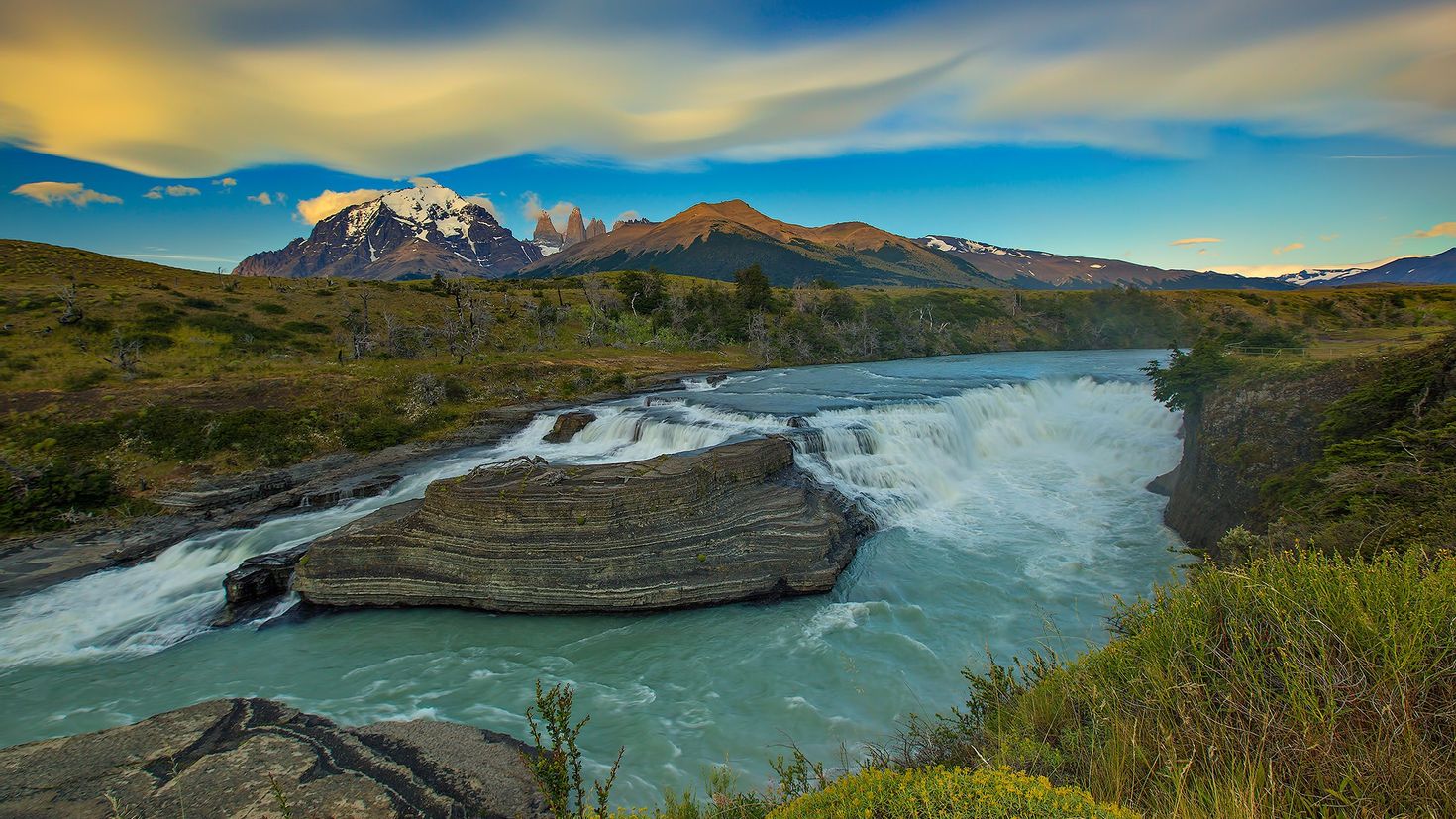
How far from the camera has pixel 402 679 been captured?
11.3 m

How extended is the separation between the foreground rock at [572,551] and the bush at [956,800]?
973cm

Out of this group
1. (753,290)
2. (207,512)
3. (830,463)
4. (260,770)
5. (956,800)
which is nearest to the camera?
(956,800)

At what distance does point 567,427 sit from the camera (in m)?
27.6

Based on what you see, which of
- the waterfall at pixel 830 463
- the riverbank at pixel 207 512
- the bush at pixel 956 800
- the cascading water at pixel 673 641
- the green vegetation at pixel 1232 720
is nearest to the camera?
the bush at pixel 956 800

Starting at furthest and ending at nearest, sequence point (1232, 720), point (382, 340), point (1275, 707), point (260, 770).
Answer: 1. point (382, 340)
2. point (260, 770)
3. point (1232, 720)
4. point (1275, 707)

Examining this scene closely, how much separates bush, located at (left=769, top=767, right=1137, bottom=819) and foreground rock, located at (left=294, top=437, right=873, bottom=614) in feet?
31.9

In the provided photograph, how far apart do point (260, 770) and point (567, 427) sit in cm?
2175

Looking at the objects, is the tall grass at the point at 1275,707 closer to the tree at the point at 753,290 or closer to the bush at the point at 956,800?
the bush at the point at 956,800

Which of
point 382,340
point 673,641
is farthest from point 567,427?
point 382,340

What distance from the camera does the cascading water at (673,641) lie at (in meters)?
10.1

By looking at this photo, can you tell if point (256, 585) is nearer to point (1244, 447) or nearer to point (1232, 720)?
point (1232, 720)

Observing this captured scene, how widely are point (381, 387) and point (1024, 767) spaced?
114 feet

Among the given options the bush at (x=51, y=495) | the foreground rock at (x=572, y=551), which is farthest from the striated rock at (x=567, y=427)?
the bush at (x=51, y=495)

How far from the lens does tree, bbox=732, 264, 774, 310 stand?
240 ft
